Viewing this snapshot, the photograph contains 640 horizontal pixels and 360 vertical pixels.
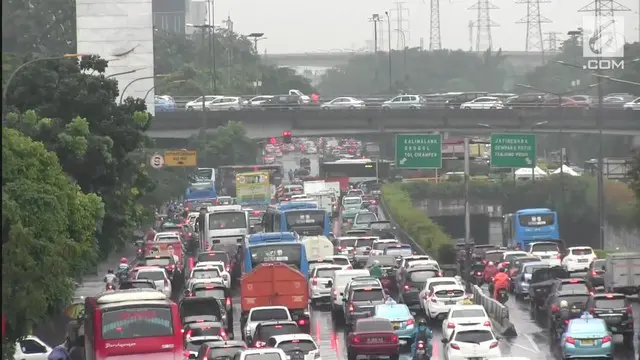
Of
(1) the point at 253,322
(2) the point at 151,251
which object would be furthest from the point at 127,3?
(1) the point at 253,322

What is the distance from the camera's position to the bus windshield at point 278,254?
169 feet

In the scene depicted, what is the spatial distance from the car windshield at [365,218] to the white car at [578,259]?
21613 millimetres

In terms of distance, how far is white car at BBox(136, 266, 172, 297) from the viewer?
164ft

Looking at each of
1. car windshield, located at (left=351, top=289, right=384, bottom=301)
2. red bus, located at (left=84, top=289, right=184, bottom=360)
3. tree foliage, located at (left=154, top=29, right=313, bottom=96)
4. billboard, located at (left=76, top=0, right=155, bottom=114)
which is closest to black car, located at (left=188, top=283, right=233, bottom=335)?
car windshield, located at (left=351, top=289, right=384, bottom=301)

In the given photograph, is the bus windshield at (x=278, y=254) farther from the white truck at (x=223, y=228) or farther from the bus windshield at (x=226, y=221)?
the bus windshield at (x=226, y=221)

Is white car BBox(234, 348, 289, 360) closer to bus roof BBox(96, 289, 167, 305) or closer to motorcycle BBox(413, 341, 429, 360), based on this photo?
bus roof BBox(96, 289, 167, 305)

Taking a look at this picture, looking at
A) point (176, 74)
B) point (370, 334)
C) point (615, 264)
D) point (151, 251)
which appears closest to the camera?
point (370, 334)

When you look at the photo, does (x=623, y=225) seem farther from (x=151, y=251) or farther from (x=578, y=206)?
(x=151, y=251)

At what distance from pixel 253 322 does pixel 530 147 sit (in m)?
39.6

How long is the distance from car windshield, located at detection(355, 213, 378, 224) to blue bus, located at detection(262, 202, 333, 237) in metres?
9.75

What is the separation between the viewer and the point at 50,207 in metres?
34.0

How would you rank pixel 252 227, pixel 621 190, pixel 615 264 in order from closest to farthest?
pixel 615 264, pixel 252 227, pixel 621 190

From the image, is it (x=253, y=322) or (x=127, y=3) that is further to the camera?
(x=127, y=3)

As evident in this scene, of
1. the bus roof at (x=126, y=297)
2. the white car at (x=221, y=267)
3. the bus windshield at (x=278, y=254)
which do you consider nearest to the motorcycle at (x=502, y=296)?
the bus windshield at (x=278, y=254)
